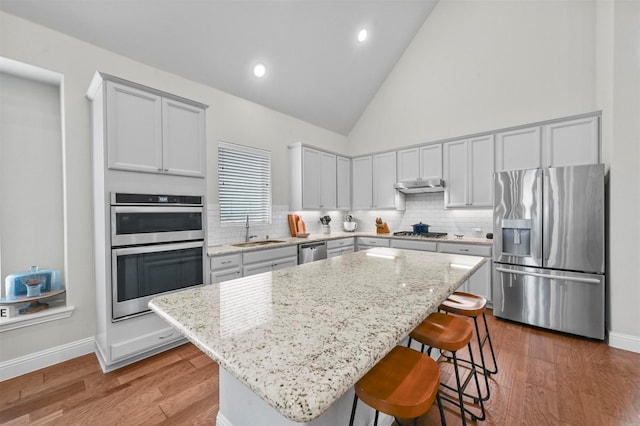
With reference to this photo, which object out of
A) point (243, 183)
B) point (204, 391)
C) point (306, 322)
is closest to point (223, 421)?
point (204, 391)

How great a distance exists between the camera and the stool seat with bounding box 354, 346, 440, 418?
97cm

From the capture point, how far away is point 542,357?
249 cm

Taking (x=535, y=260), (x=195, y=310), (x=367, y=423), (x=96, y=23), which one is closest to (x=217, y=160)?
(x=96, y=23)

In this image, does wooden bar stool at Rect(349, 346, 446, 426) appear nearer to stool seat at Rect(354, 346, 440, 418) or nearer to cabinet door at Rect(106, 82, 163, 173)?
stool seat at Rect(354, 346, 440, 418)

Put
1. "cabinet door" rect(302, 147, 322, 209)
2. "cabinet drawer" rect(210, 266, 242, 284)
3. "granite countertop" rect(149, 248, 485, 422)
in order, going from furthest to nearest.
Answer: "cabinet door" rect(302, 147, 322, 209) → "cabinet drawer" rect(210, 266, 242, 284) → "granite countertop" rect(149, 248, 485, 422)

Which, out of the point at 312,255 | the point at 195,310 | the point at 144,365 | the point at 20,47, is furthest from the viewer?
the point at 312,255

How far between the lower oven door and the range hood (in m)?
3.34

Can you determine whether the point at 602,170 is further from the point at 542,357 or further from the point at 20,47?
the point at 20,47

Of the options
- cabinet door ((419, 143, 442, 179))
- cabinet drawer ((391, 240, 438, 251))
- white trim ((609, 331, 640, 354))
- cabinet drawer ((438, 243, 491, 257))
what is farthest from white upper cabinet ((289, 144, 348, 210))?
white trim ((609, 331, 640, 354))

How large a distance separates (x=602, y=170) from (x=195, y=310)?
3845 mm

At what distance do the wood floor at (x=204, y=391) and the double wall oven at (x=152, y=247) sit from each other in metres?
0.55

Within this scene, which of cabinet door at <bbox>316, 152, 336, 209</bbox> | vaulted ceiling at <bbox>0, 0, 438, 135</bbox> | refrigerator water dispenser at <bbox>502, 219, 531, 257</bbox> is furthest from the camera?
cabinet door at <bbox>316, 152, 336, 209</bbox>

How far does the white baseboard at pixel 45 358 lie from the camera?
2.21 metres

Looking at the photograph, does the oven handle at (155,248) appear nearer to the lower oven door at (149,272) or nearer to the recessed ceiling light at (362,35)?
the lower oven door at (149,272)
